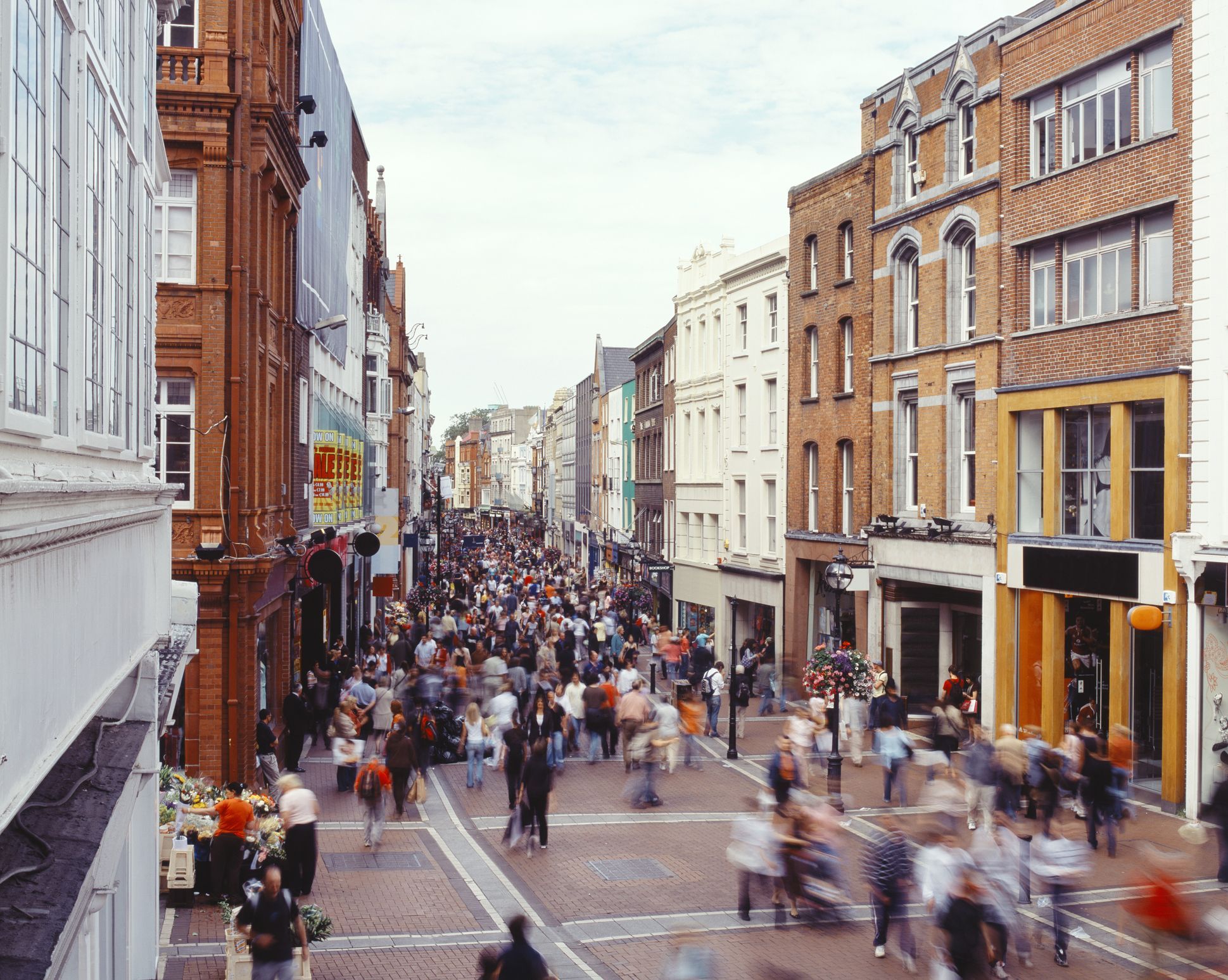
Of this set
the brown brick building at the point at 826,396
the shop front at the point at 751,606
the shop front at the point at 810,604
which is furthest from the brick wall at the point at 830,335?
the shop front at the point at 751,606

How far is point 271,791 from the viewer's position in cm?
2139

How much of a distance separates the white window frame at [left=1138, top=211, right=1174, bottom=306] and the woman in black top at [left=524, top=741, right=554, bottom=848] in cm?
1287

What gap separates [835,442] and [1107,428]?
11.7 m

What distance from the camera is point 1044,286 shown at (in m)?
25.8

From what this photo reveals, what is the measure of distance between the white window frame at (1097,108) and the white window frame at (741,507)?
19.0 metres

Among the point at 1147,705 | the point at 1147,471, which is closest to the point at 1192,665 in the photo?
the point at 1147,705

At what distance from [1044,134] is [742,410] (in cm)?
1809

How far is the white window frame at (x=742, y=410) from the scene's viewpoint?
42.3 meters

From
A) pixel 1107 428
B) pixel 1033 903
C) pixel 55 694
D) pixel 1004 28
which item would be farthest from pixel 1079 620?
pixel 55 694

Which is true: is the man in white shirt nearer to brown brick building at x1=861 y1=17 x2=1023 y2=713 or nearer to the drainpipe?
brown brick building at x1=861 y1=17 x2=1023 y2=713

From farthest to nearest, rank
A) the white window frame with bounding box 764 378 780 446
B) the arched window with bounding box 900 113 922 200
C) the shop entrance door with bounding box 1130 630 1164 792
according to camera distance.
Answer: the white window frame with bounding box 764 378 780 446
the arched window with bounding box 900 113 922 200
the shop entrance door with bounding box 1130 630 1164 792

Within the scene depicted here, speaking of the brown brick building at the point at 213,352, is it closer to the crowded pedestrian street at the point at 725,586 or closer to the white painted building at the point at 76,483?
the crowded pedestrian street at the point at 725,586

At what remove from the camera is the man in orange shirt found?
49.2 ft

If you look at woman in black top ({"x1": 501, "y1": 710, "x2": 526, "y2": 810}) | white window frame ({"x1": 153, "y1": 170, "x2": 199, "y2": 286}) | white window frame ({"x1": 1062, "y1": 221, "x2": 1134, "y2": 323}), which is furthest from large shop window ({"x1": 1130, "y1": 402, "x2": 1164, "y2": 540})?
white window frame ({"x1": 153, "y1": 170, "x2": 199, "y2": 286})
